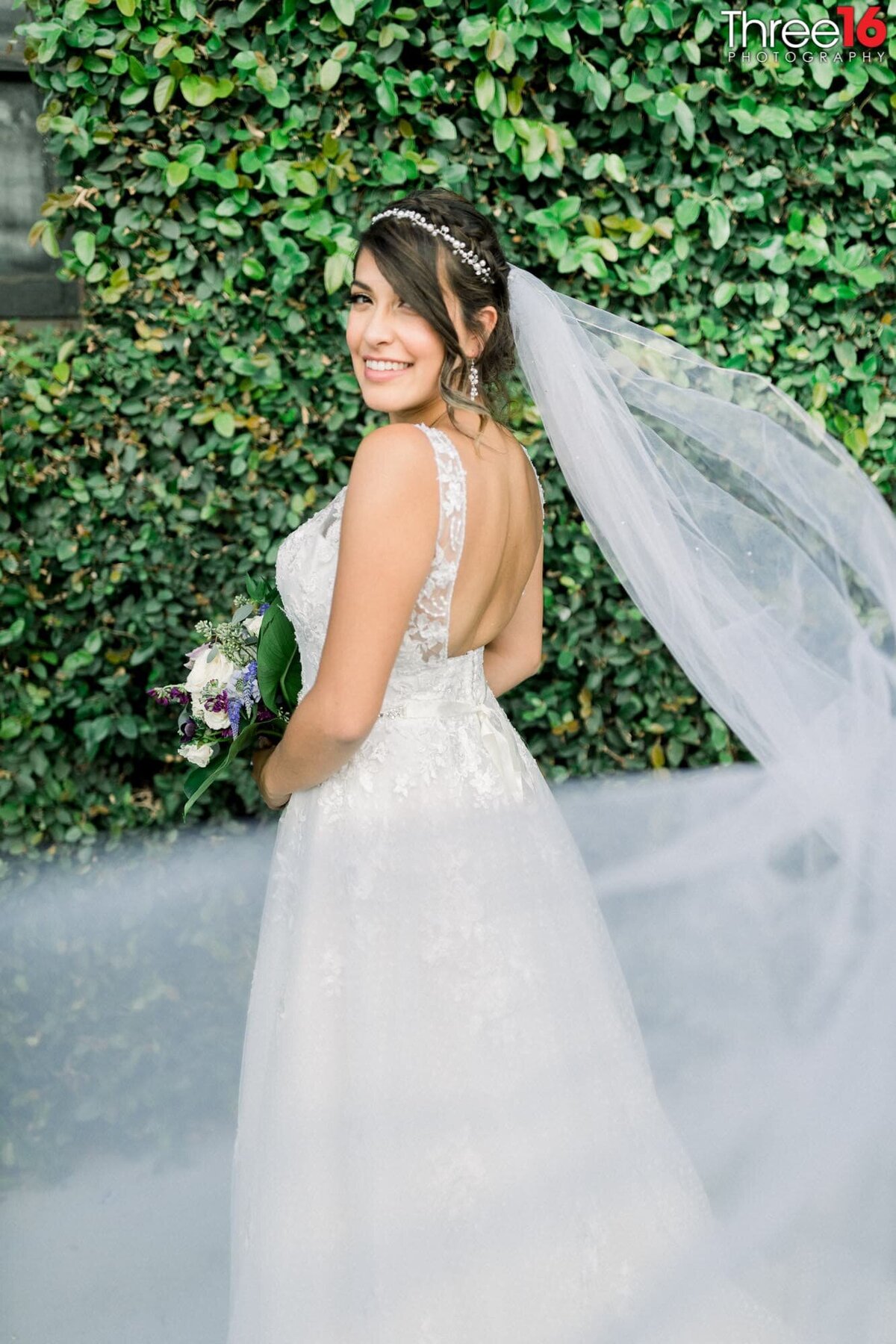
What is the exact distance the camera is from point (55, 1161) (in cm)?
291

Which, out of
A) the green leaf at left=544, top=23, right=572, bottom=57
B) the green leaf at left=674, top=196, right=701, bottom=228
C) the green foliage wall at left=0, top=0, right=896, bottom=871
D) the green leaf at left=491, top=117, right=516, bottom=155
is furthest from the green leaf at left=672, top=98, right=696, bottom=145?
the green leaf at left=491, top=117, right=516, bottom=155

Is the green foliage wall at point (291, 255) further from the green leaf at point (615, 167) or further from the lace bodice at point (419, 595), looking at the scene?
the lace bodice at point (419, 595)

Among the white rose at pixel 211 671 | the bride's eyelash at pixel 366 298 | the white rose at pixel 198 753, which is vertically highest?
the bride's eyelash at pixel 366 298

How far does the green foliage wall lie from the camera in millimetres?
3631

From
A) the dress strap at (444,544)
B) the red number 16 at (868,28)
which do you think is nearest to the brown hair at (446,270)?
the dress strap at (444,544)

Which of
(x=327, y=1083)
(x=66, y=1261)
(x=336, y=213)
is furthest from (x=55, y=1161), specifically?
(x=336, y=213)

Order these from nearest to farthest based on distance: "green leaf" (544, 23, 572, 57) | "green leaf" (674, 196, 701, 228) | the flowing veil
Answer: the flowing veil < "green leaf" (544, 23, 572, 57) < "green leaf" (674, 196, 701, 228)

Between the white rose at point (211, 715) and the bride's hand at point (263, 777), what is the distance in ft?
0.31

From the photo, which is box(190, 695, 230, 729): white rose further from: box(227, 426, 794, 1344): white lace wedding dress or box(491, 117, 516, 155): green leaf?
box(491, 117, 516, 155): green leaf

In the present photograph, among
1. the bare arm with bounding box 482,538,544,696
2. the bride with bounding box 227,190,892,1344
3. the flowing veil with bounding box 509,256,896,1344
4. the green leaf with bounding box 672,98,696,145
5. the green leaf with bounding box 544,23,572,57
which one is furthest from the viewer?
the green leaf with bounding box 672,98,696,145

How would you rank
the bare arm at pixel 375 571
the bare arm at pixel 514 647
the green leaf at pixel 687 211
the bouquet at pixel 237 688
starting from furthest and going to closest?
the green leaf at pixel 687 211, the bare arm at pixel 514 647, the bouquet at pixel 237 688, the bare arm at pixel 375 571

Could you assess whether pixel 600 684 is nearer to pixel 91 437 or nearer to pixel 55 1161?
pixel 91 437

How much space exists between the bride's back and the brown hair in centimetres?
5

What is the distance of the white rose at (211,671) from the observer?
2195 mm
